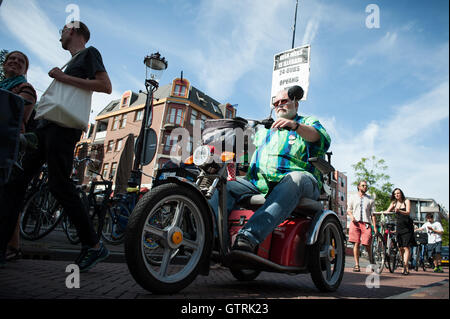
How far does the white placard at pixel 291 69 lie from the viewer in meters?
5.85

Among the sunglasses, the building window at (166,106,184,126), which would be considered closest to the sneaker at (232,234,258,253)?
the sunglasses

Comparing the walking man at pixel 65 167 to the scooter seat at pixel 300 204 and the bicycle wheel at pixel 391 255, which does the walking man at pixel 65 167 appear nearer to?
the scooter seat at pixel 300 204

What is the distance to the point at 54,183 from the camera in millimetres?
2432

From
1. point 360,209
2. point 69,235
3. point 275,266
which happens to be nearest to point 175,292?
point 275,266

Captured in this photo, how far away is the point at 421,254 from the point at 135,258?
41.6 feet

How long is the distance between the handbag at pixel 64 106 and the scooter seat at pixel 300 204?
4.85 ft

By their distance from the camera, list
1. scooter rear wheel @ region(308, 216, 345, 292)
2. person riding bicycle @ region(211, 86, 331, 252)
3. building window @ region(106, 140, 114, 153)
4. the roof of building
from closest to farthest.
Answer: person riding bicycle @ region(211, 86, 331, 252), scooter rear wheel @ region(308, 216, 345, 292), building window @ region(106, 140, 114, 153), the roof of building

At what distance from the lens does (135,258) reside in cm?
164

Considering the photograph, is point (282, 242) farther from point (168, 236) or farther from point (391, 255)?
point (391, 255)

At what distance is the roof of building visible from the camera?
134 ft

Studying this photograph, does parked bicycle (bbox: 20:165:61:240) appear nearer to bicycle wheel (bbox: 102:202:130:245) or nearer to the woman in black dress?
bicycle wheel (bbox: 102:202:130:245)

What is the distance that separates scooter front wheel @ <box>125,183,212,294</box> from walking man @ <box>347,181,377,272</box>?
16.2ft

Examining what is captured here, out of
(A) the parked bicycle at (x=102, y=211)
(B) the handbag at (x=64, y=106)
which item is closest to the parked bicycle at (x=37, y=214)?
(A) the parked bicycle at (x=102, y=211)
